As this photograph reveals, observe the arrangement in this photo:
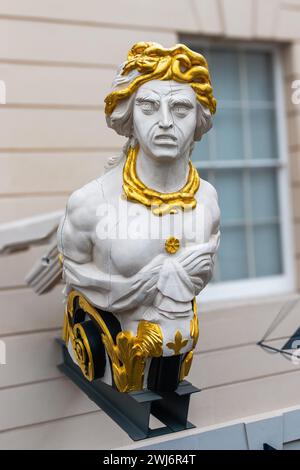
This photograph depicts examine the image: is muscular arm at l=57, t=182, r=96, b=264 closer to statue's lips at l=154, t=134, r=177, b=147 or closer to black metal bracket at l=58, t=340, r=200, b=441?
statue's lips at l=154, t=134, r=177, b=147

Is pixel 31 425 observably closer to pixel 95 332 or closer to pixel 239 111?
pixel 95 332

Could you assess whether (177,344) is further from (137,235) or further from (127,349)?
(137,235)

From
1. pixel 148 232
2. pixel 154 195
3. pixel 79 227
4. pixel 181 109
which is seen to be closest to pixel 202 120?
pixel 181 109

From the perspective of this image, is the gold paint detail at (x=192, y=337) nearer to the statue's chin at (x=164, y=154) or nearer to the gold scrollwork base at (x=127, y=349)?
the gold scrollwork base at (x=127, y=349)

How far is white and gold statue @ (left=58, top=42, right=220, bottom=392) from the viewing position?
1608 millimetres

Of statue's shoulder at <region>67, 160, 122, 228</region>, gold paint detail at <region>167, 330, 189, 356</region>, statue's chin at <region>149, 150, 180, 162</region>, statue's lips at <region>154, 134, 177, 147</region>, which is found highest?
statue's lips at <region>154, 134, 177, 147</region>

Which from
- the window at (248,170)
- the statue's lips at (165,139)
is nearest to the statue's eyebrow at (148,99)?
the statue's lips at (165,139)

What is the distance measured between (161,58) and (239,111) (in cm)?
168

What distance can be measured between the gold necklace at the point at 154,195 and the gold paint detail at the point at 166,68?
0.85 ft

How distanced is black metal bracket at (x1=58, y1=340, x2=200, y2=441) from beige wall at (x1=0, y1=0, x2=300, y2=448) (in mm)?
767

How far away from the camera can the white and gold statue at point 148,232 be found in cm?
161

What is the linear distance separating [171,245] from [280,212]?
6.19 ft

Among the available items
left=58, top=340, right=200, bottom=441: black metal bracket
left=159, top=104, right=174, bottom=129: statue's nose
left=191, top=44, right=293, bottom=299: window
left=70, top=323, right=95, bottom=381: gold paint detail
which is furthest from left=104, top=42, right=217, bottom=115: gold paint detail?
left=191, top=44, right=293, bottom=299: window
